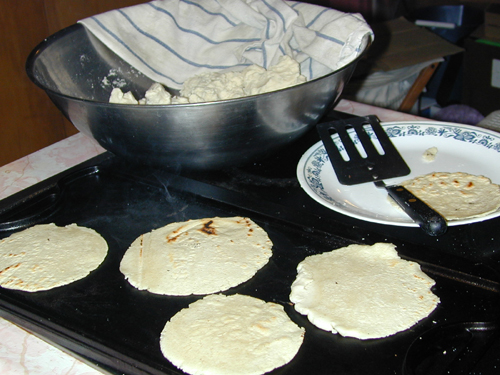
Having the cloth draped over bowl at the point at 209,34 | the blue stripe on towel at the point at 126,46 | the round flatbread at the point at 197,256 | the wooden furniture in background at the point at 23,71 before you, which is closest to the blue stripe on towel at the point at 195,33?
the cloth draped over bowl at the point at 209,34

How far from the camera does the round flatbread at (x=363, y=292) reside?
2.18 feet

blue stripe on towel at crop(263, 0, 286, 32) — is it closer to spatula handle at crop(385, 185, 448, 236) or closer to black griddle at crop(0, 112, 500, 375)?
black griddle at crop(0, 112, 500, 375)

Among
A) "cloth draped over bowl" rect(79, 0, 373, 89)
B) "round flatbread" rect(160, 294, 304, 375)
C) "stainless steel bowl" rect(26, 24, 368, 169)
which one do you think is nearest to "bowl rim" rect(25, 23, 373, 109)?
"stainless steel bowl" rect(26, 24, 368, 169)

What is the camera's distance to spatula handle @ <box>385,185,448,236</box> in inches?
30.9

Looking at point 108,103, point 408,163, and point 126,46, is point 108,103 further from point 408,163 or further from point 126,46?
point 408,163

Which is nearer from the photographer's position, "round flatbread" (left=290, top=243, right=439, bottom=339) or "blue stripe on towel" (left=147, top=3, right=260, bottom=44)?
"round flatbread" (left=290, top=243, right=439, bottom=339)

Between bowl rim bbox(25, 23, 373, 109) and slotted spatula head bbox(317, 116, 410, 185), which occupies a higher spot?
bowl rim bbox(25, 23, 373, 109)

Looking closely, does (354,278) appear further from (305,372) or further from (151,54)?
(151,54)

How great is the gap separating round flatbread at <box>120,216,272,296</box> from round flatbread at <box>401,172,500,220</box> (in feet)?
1.04

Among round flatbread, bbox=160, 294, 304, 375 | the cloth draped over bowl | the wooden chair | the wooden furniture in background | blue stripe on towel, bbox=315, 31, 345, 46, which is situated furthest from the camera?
the wooden chair

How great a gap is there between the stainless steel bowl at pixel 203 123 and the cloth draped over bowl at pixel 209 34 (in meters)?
0.22

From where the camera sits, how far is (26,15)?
205 cm

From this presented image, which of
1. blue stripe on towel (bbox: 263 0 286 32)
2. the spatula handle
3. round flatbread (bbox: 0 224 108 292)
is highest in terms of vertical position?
blue stripe on towel (bbox: 263 0 286 32)

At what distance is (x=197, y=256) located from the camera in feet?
2.72
